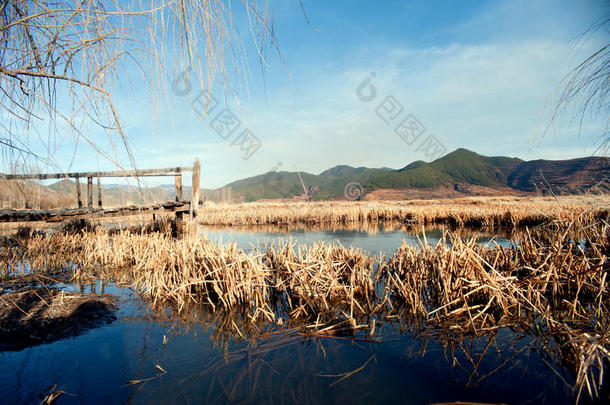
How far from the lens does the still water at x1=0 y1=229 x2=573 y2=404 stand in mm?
2248

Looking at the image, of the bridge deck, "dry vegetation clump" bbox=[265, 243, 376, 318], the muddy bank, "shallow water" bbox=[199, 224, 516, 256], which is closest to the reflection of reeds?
"dry vegetation clump" bbox=[265, 243, 376, 318]

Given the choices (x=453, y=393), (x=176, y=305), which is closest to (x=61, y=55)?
(x=453, y=393)

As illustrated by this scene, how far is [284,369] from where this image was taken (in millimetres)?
2613

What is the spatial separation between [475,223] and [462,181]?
152845 mm

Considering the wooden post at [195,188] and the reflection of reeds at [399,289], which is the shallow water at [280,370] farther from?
the wooden post at [195,188]

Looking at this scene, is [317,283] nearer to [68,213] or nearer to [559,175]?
[68,213]

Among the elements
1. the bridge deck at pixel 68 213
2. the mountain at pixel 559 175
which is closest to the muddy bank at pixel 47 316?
the bridge deck at pixel 68 213

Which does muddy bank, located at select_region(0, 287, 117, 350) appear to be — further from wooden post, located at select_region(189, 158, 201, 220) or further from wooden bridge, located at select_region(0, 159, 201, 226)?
wooden post, located at select_region(189, 158, 201, 220)

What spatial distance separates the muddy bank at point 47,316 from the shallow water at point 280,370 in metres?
0.24

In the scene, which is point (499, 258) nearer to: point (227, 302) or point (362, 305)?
point (362, 305)

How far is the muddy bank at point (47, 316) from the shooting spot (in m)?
3.04

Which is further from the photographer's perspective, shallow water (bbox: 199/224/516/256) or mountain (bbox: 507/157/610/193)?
shallow water (bbox: 199/224/516/256)

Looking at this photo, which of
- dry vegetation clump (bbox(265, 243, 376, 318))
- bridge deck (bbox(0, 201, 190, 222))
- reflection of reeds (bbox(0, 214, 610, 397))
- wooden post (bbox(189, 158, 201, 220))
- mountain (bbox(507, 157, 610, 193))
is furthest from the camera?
wooden post (bbox(189, 158, 201, 220))

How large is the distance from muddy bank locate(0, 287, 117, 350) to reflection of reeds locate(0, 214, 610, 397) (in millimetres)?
697
